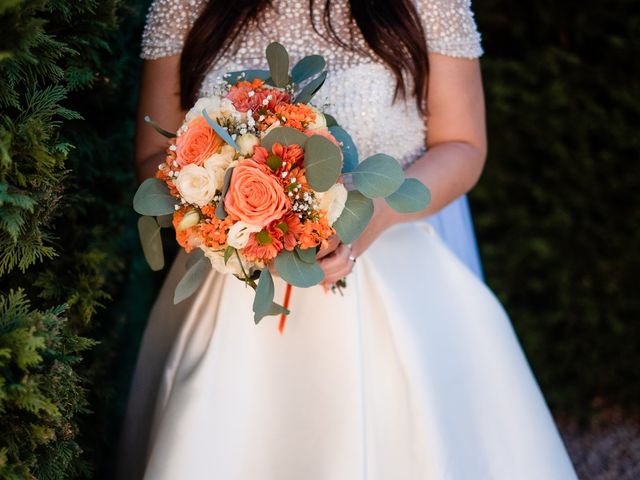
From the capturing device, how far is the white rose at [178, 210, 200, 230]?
1.57 m

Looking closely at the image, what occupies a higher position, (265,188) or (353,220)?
(265,188)

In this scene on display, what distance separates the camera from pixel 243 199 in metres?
1.47

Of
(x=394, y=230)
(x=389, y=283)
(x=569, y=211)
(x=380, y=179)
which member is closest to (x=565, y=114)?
(x=569, y=211)

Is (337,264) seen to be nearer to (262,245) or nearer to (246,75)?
(262,245)

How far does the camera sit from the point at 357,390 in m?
1.86

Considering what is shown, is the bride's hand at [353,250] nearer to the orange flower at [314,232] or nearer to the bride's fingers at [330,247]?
the bride's fingers at [330,247]

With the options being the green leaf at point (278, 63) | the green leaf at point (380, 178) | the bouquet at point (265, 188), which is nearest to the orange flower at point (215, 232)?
Answer: the bouquet at point (265, 188)

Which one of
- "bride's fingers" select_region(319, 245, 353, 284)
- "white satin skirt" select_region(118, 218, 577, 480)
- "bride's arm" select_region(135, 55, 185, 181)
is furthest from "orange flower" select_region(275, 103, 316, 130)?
"bride's arm" select_region(135, 55, 185, 181)

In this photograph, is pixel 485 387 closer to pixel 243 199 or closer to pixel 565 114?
pixel 243 199

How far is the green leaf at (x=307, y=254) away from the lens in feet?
5.23

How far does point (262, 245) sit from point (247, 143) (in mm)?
225

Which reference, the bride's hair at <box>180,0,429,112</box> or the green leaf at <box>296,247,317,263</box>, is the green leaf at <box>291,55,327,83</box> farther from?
the green leaf at <box>296,247,317,263</box>

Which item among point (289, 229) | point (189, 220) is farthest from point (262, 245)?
point (189, 220)

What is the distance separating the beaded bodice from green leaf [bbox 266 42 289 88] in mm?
359
